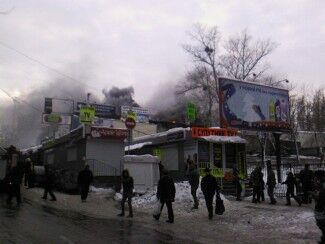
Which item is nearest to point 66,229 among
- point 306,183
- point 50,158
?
point 306,183

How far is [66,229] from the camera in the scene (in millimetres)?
12953

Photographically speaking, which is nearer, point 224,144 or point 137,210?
point 137,210

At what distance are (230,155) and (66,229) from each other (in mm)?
15578

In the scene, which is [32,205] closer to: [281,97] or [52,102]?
[281,97]

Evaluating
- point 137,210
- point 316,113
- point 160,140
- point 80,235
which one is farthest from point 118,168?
point 316,113

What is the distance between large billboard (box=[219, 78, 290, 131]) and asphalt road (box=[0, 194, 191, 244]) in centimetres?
1245

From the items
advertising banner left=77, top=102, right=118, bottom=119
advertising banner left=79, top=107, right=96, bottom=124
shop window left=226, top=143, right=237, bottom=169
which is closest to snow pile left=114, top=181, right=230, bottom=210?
shop window left=226, top=143, right=237, bottom=169

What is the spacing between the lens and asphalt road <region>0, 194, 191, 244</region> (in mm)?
11320

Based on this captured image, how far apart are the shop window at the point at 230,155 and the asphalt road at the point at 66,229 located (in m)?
11.6

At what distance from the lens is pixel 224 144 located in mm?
26984

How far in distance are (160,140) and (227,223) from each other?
510 inches

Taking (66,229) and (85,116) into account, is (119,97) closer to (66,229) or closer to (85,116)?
(85,116)

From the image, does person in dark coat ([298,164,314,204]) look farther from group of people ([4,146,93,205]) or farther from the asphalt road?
group of people ([4,146,93,205])

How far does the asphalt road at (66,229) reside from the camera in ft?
37.1
